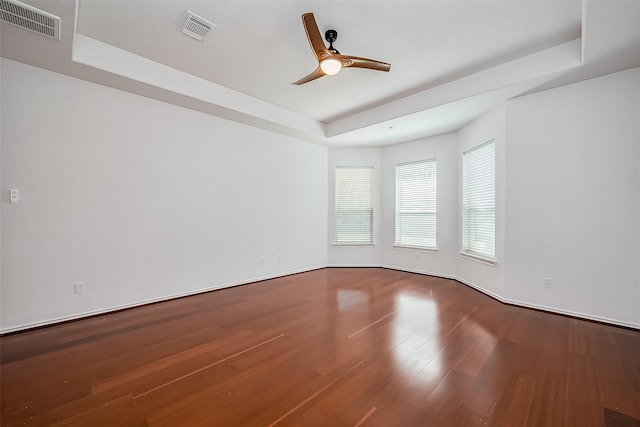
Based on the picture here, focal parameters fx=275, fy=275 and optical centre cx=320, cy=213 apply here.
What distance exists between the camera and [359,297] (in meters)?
4.01

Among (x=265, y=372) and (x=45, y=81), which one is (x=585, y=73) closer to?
(x=265, y=372)

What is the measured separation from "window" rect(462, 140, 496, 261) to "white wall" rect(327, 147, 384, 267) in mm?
1843

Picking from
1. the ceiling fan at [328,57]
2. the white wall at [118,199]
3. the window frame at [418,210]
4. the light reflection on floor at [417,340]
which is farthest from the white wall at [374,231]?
the ceiling fan at [328,57]

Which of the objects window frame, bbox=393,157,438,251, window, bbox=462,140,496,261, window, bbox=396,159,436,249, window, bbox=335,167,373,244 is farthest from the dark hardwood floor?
window, bbox=335,167,373,244

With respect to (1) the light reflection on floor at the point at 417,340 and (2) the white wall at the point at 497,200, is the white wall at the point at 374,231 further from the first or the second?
(1) the light reflection on floor at the point at 417,340

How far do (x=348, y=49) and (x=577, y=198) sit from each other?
320cm

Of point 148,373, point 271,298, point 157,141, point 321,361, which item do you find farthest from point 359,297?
point 157,141

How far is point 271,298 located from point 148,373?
6.46 ft

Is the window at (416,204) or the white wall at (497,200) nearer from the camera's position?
the white wall at (497,200)

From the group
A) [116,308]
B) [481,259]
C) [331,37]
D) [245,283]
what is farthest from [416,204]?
[116,308]

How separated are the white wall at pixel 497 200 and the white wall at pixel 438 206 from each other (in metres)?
0.45

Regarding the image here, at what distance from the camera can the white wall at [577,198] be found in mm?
2980

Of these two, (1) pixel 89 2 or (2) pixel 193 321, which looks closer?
(1) pixel 89 2

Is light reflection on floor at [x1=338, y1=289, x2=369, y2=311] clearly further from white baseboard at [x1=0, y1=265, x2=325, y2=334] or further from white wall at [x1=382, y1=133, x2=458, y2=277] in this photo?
white wall at [x1=382, y1=133, x2=458, y2=277]
